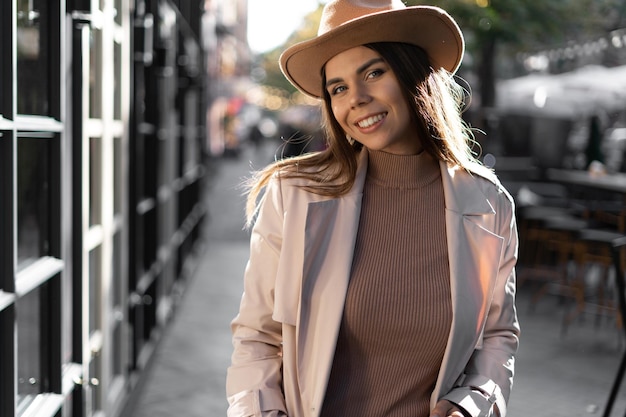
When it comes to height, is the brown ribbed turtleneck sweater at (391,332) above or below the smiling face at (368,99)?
below

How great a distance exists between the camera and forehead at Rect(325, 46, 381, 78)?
230 cm

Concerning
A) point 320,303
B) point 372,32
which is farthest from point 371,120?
point 320,303

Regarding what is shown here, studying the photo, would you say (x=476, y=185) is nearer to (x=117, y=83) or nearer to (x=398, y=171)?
(x=398, y=171)

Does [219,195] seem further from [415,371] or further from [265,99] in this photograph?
[265,99]

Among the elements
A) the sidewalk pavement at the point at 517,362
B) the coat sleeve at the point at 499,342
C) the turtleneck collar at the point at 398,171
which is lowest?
the sidewalk pavement at the point at 517,362

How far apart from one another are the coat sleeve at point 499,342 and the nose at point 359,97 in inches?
18.7

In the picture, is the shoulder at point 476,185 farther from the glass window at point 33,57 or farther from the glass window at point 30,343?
the glass window at point 30,343

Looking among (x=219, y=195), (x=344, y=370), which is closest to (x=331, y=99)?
(x=344, y=370)

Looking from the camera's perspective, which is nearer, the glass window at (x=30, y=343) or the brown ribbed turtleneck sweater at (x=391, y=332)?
the brown ribbed turtleneck sweater at (x=391, y=332)

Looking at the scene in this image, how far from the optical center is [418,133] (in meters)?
2.44

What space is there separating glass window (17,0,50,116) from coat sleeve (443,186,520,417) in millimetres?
1489

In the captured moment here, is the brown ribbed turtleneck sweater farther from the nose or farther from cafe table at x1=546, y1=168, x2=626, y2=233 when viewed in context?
cafe table at x1=546, y1=168, x2=626, y2=233

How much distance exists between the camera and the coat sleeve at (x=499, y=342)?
7.55ft

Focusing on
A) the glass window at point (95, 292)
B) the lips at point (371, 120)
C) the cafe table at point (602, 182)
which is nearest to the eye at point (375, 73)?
the lips at point (371, 120)
